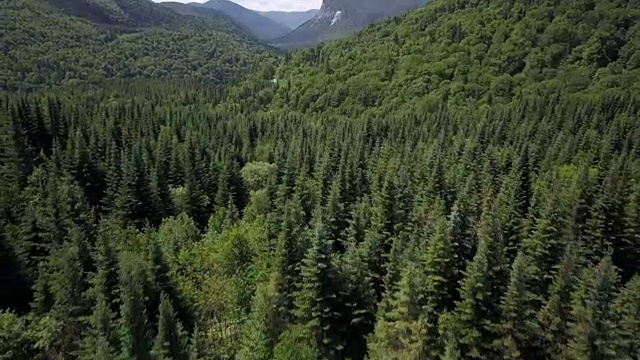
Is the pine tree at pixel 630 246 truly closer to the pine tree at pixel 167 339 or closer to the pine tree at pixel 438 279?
the pine tree at pixel 438 279

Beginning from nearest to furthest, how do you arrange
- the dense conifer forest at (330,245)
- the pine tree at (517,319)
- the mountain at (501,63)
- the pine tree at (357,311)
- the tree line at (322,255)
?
the pine tree at (517,319) < the tree line at (322,255) < the dense conifer forest at (330,245) < the pine tree at (357,311) < the mountain at (501,63)

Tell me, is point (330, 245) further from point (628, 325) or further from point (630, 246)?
point (630, 246)

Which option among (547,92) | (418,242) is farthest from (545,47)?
(418,242)

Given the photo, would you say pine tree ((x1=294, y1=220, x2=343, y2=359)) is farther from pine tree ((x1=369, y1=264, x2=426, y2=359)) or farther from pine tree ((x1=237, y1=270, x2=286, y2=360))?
pine tree ((x1=369, y1=264, x2=426, y2=359))

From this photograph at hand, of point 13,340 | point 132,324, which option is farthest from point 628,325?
point 13,340

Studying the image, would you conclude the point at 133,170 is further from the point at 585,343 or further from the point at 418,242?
the point at 585,343

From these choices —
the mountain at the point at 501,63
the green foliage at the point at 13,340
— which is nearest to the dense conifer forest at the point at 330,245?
the green foliage at the point at 13,340

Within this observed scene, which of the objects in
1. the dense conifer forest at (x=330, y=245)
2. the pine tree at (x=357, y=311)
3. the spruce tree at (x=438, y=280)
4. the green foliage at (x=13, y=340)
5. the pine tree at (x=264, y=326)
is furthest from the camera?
the pine tree at (x=357, y=311)
